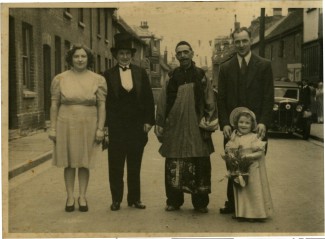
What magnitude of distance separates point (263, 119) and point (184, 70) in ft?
3.39

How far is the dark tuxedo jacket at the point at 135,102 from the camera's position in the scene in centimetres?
586

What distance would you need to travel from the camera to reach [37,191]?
6316 millimetres

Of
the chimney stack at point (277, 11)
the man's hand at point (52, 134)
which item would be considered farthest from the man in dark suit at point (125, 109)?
the chimney stack at point (277, 11)

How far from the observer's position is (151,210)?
592 centimetres

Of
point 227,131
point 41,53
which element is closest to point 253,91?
point 227,131

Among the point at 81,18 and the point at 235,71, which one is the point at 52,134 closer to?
the point at 81,18

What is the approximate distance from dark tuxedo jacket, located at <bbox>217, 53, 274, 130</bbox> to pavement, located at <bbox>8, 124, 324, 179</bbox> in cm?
208

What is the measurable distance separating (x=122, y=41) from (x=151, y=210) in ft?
6.44

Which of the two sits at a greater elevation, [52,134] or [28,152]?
[52,134]

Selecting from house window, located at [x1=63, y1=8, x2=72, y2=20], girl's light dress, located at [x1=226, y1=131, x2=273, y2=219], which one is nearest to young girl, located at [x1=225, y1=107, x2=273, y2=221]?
girl's light dress, located at [x1=226, y1=131, x2=273, y2=219]

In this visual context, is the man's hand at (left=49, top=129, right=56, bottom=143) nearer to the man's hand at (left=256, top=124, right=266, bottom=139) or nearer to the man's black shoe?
the man's black shoe

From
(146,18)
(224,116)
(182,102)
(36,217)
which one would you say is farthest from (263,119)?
(36,217)

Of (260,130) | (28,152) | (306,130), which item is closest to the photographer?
(260,130)

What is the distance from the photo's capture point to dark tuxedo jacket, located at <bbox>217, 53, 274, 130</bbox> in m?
5.74
